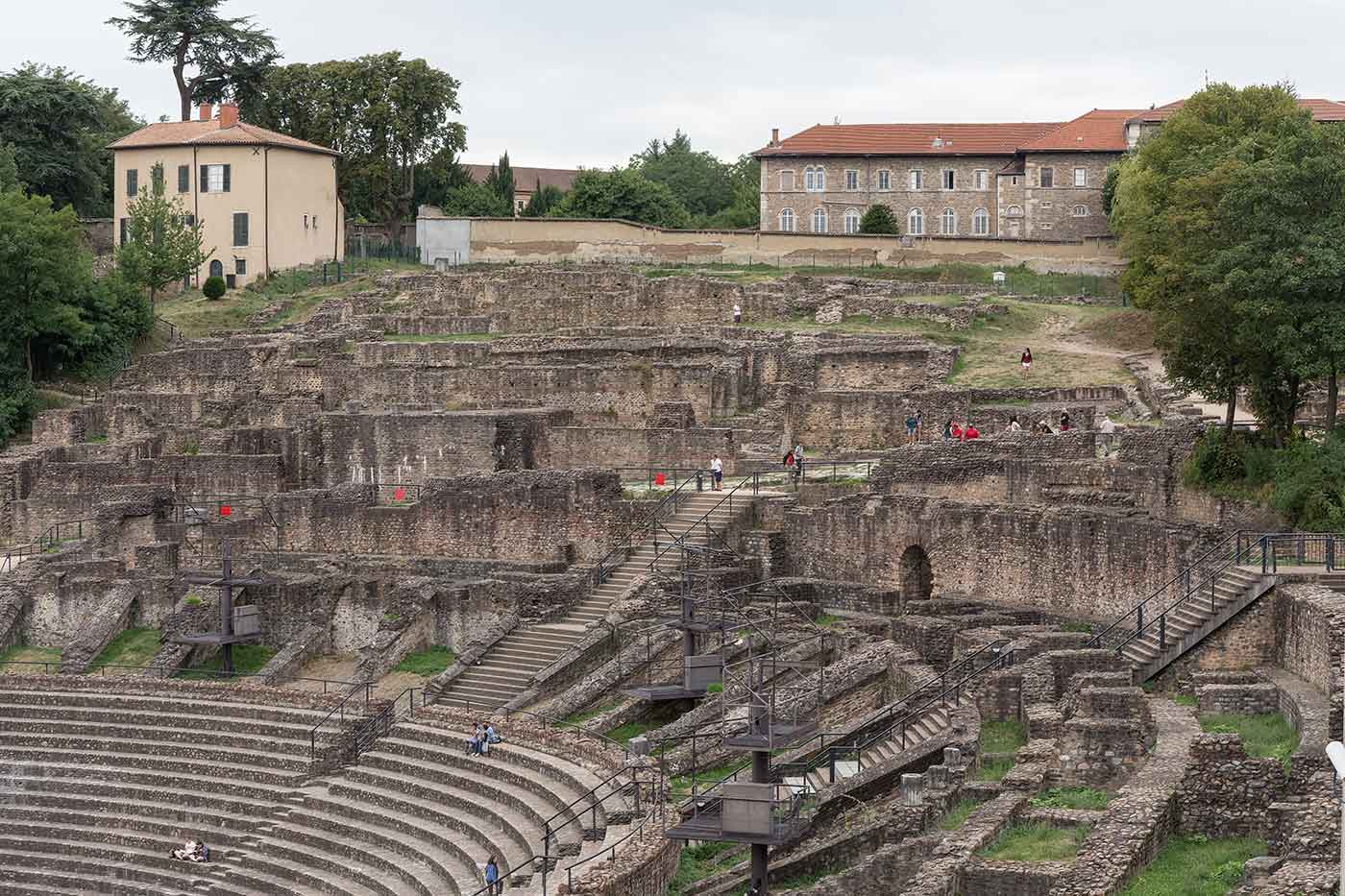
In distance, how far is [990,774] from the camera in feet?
118

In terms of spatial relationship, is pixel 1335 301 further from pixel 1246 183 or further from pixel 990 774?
pixel 990 774

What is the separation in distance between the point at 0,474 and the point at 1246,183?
123 ft

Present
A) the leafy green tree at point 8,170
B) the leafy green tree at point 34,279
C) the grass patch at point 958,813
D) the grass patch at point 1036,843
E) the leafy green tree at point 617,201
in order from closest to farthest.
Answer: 1. the grass patch at point 1036,843
2. the grass patch at point 958,813
3. the leafy green tree at point 34,279
4. the leafy green tree at point 8,170
5. the leafy green tree at point 617,201

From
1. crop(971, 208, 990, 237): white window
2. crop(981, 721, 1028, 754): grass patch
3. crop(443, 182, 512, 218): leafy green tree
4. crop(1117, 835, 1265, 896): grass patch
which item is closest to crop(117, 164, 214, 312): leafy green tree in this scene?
crop(443, 182, 512, 218): leafy green tree

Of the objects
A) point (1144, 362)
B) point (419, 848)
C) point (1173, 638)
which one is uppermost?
point (1144, 362)

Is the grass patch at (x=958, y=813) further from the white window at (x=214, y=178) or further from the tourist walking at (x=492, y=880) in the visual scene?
the white window at (x=214, y=178)

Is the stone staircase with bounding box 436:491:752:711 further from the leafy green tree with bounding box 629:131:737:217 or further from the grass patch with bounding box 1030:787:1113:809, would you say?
the leafy green tree with bounding box 629:131:737:217

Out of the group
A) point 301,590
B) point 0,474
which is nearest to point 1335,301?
point 301,590

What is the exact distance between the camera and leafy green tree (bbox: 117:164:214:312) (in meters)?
75.8

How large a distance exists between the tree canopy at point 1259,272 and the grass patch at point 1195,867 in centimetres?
1446

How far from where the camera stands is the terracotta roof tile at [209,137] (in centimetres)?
7950

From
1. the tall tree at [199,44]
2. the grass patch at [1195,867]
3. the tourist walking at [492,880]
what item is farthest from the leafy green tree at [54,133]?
the grass patch at [1195,867]

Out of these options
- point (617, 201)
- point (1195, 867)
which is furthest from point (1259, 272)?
point (617, 201)

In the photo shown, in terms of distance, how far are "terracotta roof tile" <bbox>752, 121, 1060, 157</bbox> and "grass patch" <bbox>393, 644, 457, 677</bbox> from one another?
134 feet
